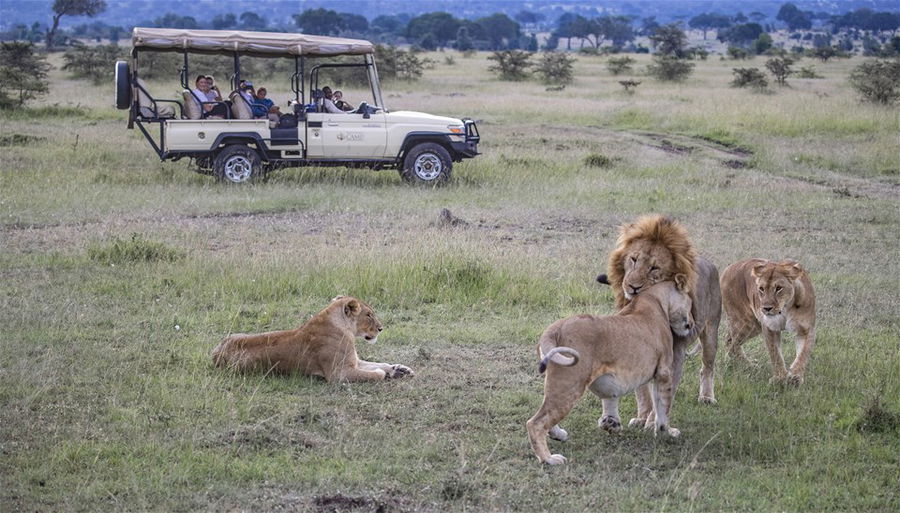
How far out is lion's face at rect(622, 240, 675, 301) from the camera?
17.8ft

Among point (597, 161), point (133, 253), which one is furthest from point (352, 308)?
point (597, 161)

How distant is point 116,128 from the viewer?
1953 cm

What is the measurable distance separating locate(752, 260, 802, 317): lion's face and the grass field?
0.49m

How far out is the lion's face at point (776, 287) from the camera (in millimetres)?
6211

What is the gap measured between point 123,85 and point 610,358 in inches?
407

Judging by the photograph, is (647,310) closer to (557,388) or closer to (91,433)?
(557,388)

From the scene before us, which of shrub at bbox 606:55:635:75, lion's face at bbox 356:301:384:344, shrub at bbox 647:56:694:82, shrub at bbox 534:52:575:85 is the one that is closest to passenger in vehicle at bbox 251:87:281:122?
lion's face at bbox 356:301:384:344

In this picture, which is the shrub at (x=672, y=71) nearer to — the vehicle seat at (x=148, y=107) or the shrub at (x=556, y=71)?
the shrub at (x=556, y=71)

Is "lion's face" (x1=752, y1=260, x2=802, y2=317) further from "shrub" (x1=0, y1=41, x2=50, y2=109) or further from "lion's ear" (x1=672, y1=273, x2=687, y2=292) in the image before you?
Answer: "shrub" (x1=0, y1=41, x2=50, y2=109)

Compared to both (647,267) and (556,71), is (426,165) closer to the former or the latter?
(647,267)

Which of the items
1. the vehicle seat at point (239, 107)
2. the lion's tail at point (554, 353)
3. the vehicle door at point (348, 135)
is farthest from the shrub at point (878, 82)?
the lion's tail at point (554, 353)

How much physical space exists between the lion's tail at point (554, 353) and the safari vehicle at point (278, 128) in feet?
30.8

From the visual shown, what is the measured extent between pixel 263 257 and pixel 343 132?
16.3 ft

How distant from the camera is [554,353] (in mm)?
4727
